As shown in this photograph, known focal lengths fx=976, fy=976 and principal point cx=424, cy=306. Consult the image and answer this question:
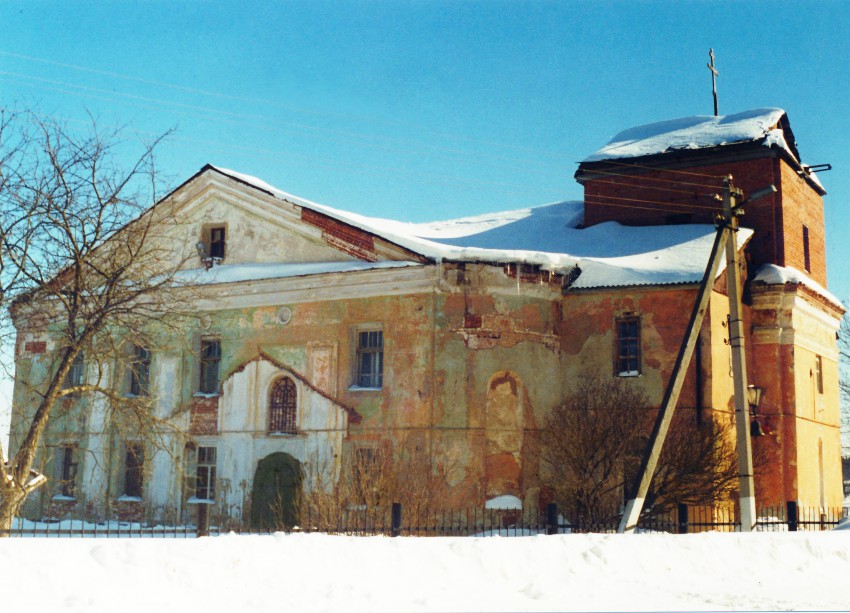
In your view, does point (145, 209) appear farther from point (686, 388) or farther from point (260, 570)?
point (686, 388)

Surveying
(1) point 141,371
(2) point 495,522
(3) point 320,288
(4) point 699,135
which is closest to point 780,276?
(4) point 699,135

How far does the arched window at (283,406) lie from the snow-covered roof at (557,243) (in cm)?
268

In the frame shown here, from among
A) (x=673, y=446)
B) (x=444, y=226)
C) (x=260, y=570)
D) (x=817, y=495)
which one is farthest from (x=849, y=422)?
(x=260, y=570)

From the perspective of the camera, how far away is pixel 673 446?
2016cm

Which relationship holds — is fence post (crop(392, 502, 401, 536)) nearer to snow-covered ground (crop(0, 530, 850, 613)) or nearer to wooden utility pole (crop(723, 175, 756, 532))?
snow-covered ground (crop(0, 530, 850, 613))

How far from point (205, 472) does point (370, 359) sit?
518cm

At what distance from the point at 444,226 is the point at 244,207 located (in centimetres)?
802

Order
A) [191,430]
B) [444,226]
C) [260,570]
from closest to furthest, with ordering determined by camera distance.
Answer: [260,570]
[191,430]
[444,226]

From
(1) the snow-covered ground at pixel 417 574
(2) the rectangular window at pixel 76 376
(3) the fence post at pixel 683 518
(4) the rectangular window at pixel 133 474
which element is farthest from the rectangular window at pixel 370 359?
(1) the snow-covered ground at pixel 417 574

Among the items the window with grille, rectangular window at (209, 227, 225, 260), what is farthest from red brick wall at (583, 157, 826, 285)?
rectangular window at (209, 227, 225, 260)

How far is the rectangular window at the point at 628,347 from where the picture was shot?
898 inches

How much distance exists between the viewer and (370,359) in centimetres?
2275

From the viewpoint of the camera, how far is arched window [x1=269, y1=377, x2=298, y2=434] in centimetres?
2328

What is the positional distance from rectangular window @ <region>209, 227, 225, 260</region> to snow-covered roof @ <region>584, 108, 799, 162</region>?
10.6 m
